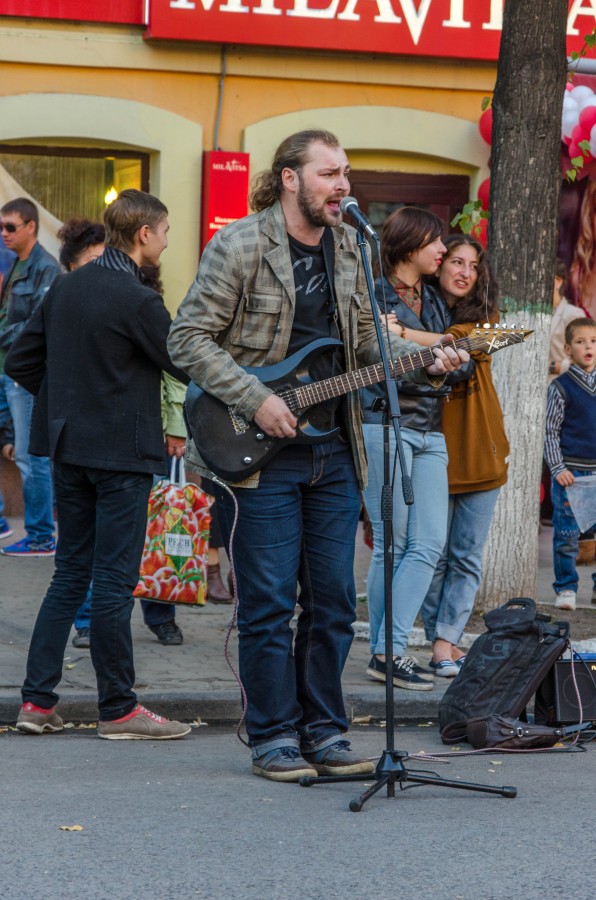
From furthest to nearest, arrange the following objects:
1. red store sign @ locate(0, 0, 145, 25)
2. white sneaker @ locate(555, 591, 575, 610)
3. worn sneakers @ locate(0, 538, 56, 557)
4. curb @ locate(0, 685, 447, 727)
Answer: red store sign @ locate(0, 0, 145, 25)
worn sneakers @ locate(0, 538, 56, 557)
white sneaker @ locate(555, 591, 575, 610)
curb @ locate(0, 685, 447, 727)

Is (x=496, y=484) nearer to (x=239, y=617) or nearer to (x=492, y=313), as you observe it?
(x=492, y=313)

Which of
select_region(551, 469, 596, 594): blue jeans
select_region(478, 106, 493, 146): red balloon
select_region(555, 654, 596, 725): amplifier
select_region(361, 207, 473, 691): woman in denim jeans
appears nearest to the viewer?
select_region(555, 654, 596, 725): amplifier

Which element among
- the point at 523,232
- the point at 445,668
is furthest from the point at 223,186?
the point at 445,668

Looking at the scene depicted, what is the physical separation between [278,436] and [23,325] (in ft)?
15.6

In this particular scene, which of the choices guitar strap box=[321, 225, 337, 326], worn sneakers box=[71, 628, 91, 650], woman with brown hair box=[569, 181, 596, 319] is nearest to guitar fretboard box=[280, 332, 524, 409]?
guitar strap box=[321, 225, 337, 326]

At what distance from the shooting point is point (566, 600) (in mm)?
8609

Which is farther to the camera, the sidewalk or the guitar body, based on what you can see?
the sidewalk

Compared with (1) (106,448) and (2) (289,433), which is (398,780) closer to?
(2) (289,433)

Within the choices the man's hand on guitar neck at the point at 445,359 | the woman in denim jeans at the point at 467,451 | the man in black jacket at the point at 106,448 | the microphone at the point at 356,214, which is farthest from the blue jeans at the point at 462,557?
the microphone at the point at 356,214

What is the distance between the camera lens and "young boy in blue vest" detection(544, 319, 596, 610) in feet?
29.0

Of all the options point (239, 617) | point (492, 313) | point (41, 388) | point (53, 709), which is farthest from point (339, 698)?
point (492, 313)

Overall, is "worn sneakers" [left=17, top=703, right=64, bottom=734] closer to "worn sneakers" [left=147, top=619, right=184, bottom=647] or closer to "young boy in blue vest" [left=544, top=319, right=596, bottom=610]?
"worn sneakers" [left=147, top=619, right=184, bottom=647]

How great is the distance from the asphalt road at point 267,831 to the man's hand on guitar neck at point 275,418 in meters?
1.17

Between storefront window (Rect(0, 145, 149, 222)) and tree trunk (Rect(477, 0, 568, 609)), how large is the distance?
3369 millimetres
